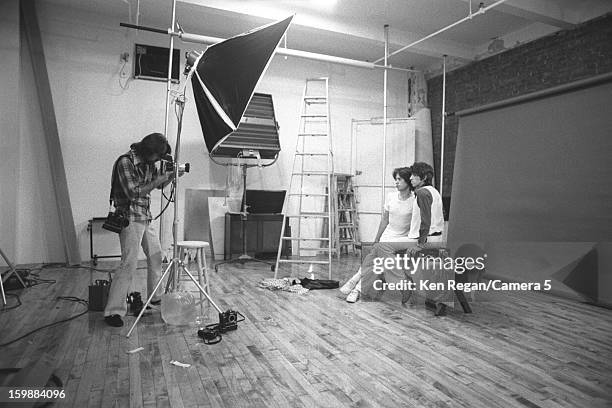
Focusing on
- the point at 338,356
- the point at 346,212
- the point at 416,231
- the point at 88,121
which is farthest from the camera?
the point at 346,212

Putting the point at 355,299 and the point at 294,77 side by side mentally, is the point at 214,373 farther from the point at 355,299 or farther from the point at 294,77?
the point at 294,77

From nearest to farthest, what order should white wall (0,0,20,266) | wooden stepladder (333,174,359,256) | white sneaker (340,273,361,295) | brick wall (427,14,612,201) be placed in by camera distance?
white sneaker (340,273,361,295)
white wall (0,0,20,266)
brick wall (427,14,612,201)
wooden stepladder (333,174,359,256)

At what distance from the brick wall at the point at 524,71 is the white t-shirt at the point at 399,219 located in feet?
6.68

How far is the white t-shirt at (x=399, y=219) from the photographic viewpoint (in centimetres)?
374

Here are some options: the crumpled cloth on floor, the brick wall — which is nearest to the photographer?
the crumpled cloth on floor

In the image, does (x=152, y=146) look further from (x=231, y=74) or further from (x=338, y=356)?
(x=338, y=356)

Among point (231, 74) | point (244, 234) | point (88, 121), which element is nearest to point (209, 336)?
point (231, 74)

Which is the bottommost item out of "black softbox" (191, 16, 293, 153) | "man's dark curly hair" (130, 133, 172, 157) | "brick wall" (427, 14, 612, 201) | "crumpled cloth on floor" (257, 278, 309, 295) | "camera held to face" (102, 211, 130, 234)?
"crumpled cloth on floor" (257, 278, 309, 295)

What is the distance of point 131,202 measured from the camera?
291cm

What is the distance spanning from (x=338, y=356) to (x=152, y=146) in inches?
76.2

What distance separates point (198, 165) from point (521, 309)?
4.75 meters

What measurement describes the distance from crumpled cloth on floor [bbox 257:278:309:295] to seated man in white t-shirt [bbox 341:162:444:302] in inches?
18.4

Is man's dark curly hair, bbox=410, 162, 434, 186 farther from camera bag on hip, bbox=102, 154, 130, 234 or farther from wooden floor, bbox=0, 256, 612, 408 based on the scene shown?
camera bag on hip, bbox=102, 154, 130, 234

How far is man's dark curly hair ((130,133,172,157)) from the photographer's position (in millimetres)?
2859
